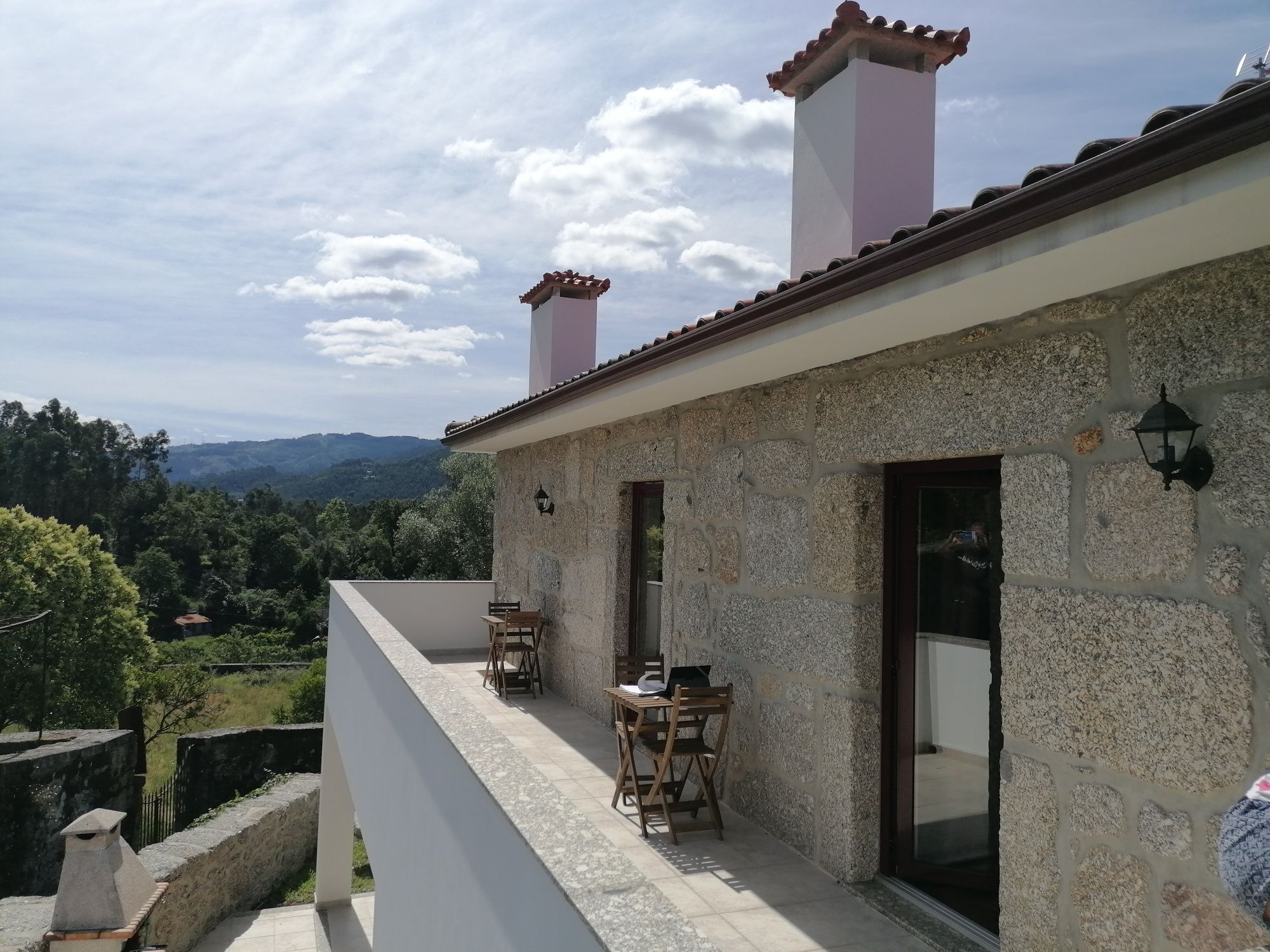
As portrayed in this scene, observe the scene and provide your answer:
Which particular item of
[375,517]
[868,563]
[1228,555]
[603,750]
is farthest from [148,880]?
[375,517]

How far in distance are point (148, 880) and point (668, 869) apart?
25.1 ft

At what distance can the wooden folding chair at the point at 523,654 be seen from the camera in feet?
28.0

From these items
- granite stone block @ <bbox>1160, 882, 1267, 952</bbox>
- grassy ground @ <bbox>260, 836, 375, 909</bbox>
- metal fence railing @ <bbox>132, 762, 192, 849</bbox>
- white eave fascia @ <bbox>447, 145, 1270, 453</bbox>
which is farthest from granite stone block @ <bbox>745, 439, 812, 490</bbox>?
metal fence railing @ <bbox>132, 762, 192, 849</bbox>

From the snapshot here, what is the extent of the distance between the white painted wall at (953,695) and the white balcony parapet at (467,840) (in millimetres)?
2046

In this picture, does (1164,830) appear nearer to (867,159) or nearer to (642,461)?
(867,159)

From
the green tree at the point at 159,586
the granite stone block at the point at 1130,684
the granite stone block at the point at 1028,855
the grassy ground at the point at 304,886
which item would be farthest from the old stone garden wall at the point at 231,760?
the green tree at the point at 159,586

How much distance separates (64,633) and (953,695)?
3176 centimetres

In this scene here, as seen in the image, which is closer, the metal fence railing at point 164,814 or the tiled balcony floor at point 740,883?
the tiled balcony floor at point 740,883

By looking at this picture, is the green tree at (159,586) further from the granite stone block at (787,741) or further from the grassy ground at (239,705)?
the granite stone block at (787,741)

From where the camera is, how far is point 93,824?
878 cm

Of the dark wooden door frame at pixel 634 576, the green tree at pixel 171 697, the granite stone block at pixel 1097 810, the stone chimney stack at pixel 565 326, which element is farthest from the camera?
the green tree at pixel 171 697

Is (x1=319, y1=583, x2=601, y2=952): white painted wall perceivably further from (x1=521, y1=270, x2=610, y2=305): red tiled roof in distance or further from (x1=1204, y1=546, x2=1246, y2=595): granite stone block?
(x1=521, y1=270, x2=610, y2=305): red tiled roof in distance

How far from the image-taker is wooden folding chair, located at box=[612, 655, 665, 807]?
5.18 m

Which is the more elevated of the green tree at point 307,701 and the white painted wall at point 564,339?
the white painted wall at point 564,339
